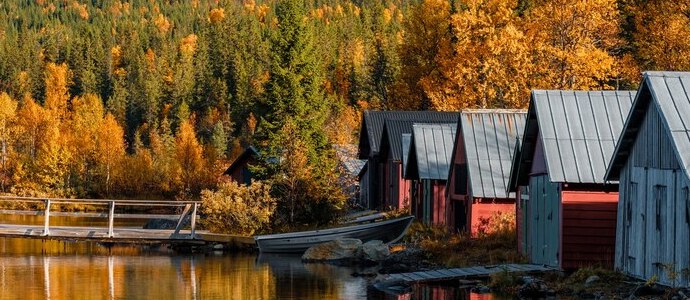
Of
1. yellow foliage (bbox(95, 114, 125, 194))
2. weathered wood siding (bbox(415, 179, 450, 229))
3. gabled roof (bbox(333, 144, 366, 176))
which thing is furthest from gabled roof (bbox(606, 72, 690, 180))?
yellow foliage (bbox(95, 114, 125, 194))

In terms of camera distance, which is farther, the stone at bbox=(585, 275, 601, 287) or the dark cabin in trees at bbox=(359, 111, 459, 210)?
the dark cabin in trees at bbox=(359, 111, 459, 210)

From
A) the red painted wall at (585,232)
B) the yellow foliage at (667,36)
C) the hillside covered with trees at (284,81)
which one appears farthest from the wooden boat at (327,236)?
the yellow foliage at (667,36)

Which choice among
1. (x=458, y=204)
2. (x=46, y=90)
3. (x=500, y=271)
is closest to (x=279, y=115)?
(x=458, y=204)

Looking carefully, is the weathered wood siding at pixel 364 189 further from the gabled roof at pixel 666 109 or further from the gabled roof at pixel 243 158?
the gabled roof at pixel 666 109

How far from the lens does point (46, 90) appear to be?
550ft

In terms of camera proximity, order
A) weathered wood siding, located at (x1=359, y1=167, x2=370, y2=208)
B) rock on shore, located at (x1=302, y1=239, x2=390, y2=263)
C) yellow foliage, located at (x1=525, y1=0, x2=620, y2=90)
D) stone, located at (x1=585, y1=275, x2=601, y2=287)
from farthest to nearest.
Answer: weathered wood siding, located at (x1=359, y1=167, x2=370, y2=208)
yellow foliage, located at (x1=525, y1=0, x2=620, y2=90)
rock on shore, located at (x1=302, y1=239, x2=390, y2=263)
stone, located at (x1=585, y1=275, x2=601, y2=287)

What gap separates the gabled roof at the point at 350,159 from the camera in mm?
72250

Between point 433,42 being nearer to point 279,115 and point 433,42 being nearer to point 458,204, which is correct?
point 279,115

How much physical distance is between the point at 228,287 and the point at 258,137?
32724 mm

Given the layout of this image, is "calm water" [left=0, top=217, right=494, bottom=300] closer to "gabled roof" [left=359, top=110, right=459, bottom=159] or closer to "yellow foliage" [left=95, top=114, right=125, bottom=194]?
"gabled roof" [left=359, top=110, right=459, bottom=159]

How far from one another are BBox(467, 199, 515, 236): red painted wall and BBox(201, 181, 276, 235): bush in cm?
1246

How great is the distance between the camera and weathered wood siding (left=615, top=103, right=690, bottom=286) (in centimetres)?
2384

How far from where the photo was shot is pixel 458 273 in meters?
31.3

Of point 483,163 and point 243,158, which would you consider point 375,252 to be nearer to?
point 483,163
